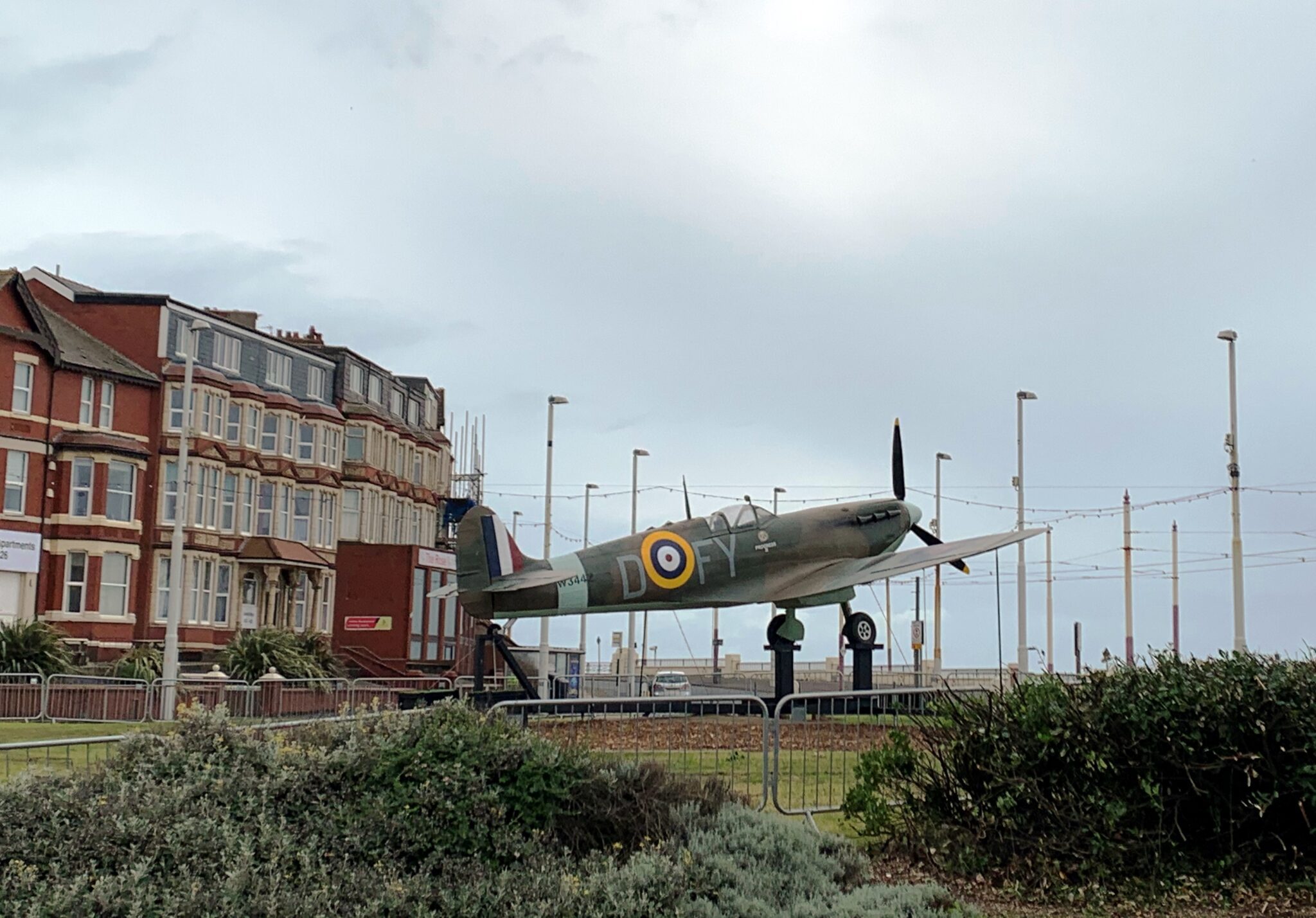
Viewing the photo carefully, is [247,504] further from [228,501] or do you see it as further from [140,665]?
[140,665]

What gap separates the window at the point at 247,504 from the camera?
52.6m

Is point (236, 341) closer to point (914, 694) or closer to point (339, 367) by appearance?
point (339, 367)

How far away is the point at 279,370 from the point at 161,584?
10.7m

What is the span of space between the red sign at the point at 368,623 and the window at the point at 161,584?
6395 mm

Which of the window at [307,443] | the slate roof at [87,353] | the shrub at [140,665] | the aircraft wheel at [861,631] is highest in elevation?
the slate roof at [87,353]

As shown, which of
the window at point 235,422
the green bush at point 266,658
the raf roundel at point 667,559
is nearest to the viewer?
Answer: the raf roundel at point 667,559

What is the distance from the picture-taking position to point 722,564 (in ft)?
87.6

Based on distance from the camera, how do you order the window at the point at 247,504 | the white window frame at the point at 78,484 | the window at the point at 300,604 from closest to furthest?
the white window frame at the point at 78,484 → the window at the point at 247,504 → the window at the point at 300,604

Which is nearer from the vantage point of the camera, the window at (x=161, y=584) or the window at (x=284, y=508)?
the window at (x=161, y=584)

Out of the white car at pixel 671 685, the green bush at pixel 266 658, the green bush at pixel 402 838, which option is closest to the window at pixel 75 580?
the green bush at pixel 266 658

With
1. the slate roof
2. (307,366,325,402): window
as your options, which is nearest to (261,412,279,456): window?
(307,366,325,402): window

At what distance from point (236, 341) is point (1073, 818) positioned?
4727cm

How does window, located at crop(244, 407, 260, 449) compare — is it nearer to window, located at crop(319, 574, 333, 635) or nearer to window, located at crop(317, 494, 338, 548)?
window, located at crop(317, 494, 338, 548)

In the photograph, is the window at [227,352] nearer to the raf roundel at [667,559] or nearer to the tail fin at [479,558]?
the tail fin at [479,558]
